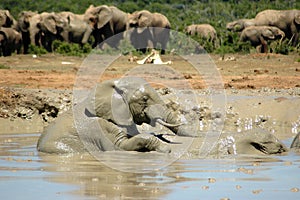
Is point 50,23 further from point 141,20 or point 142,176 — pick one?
point 142,176

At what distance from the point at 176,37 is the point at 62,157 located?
22.1m

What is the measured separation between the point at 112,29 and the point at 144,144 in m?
26.0

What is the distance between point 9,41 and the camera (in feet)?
88.7

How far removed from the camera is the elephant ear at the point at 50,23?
3032 cm

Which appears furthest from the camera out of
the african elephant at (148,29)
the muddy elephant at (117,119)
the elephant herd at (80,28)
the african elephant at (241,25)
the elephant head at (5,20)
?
the african elephant at (241,25)

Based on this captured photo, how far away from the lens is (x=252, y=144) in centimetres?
796

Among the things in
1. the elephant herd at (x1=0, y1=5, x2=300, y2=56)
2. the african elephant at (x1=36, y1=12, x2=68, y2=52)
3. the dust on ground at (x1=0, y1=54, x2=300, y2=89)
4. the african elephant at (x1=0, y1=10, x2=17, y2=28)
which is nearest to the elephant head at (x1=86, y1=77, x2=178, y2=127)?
the dust on ground at (x1=0, y1=54, x2=300, y2=89)

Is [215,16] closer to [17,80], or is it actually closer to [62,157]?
[17,80]

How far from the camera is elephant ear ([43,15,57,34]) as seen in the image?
30.3 metres

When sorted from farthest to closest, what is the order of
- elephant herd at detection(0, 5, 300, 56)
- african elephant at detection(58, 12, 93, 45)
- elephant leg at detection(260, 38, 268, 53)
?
1. african elephant at detection(58, 12, 93, 45)
2. elephant herd at detection(0, 5, 300, 56)
3. elephant leg at detection(260, 38, 268, 53)

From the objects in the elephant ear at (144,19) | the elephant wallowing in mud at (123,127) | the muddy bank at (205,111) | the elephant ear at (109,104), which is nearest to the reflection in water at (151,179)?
the elephant wallowing in mud at (123,127)

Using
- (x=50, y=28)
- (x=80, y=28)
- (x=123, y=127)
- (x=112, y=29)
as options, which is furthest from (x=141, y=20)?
(x=123, y=127)

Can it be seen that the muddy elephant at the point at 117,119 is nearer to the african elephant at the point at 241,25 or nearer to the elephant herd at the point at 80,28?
the elephant herd at the point at 80,28

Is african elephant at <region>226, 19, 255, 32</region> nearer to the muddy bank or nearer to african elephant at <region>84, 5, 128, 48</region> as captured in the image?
african elephant at <region>84, 5, 128, 48</region>
